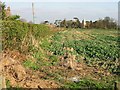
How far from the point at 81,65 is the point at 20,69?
13.6ft

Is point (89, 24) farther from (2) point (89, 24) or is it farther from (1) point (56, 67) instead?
(1) point (56, 67)

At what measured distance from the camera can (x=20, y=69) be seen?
404 inches

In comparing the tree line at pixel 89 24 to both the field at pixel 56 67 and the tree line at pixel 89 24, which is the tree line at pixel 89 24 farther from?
the field at pixel 56 67

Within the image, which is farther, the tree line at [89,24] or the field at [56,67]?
the tree line at [89,24]

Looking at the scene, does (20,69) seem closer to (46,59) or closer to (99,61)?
(46,59)

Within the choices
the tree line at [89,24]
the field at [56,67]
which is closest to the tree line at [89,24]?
the tree line at [89,24]

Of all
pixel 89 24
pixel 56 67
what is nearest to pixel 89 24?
pixel 89 24

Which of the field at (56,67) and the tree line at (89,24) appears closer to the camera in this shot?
the field at (56,67)

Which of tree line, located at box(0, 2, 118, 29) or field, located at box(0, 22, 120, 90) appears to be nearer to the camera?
field, located at box(0, 22, 120, 90)

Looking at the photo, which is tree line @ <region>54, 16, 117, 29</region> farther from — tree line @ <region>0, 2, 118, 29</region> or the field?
the field

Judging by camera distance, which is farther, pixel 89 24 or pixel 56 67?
pixel 89 24

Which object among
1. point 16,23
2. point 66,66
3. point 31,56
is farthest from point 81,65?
point 16,23

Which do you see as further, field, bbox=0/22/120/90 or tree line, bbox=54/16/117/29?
tree line, bbox=54/16/117/29

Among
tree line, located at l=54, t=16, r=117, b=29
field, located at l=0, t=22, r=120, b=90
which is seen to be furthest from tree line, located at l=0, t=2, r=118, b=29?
field, located at l=0, t=22, r=120, b=90
